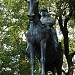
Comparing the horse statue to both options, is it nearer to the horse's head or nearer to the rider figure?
the horse's head

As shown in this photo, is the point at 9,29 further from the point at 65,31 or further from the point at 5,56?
the point at 65,31

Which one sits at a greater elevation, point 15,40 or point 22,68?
point 15,40

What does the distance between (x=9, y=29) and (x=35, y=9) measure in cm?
1760

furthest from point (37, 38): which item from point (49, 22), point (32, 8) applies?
point (49, 22)

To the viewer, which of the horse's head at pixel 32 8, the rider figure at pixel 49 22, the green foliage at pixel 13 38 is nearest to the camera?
the horse's head at pixel 32 8

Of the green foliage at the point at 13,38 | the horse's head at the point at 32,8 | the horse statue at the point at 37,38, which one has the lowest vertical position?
the green foliage at the point at 13,38

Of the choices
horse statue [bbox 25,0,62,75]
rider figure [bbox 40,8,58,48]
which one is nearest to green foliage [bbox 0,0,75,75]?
rider figure [bbox 40,8,58,48]

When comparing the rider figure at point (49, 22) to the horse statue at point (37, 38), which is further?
the rider figure at point (49, 22)

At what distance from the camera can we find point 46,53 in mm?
11906

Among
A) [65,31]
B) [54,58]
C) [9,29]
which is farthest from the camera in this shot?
[9,29]

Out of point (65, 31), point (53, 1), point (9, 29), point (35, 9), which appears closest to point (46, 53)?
point (35, 9)

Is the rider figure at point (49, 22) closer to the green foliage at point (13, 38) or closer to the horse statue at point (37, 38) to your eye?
the horse statue at point (37, 38)

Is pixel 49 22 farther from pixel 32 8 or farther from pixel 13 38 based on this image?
pixel 13 38

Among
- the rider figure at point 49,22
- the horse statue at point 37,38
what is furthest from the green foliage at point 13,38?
the horse statue at point 37,38
